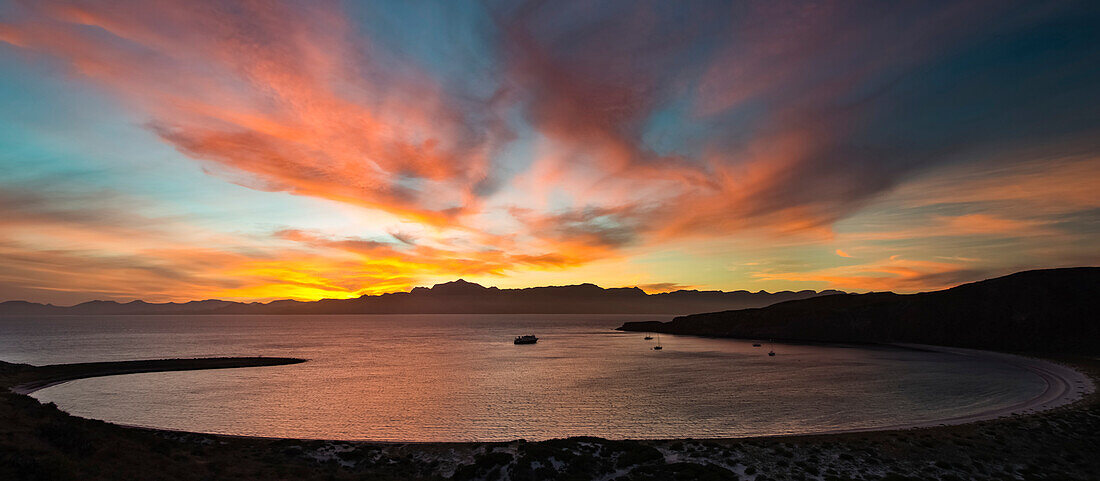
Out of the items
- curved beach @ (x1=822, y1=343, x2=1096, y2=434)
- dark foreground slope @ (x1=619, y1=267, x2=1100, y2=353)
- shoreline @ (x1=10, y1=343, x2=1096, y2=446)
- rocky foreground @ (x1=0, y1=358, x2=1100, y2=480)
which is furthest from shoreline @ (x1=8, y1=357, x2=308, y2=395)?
dark foreground slope @ (x1=619, y1=267, x2=1100, y2=353)

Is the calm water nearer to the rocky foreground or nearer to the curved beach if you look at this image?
the curved beach

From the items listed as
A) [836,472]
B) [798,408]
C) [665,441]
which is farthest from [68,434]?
[798,408]

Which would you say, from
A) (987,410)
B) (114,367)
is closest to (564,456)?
(987,410)

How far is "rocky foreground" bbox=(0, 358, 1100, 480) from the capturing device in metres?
26.4

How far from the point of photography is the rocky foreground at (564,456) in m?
26.4

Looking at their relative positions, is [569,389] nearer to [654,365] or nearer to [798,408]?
[798,408]

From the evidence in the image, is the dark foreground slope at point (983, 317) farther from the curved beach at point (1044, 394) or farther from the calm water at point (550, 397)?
the calm water at point (550, 397)

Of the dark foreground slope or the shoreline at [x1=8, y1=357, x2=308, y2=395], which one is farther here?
the dark foreground slope

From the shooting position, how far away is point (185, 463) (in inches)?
1095

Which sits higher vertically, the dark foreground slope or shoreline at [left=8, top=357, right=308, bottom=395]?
the dark foreground slope

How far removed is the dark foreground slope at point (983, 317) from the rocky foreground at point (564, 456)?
110 m

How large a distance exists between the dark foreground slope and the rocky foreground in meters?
110

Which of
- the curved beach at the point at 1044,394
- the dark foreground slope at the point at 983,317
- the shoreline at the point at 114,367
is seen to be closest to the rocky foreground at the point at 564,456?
the curved beach at the point at 1044,394

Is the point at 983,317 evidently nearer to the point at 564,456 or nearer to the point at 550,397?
the point at 550,397
